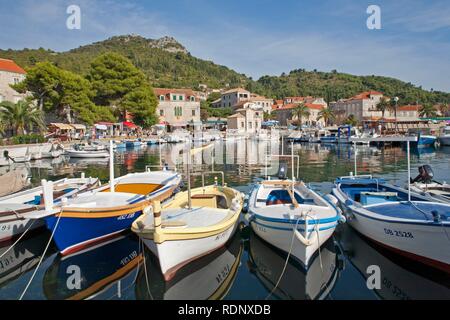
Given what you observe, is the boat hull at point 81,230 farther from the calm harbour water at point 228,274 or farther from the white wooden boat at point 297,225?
the white wooden boat at point 297,225

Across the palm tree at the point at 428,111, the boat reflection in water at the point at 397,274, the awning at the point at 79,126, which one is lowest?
the boat reflection in water at the point at 397,274

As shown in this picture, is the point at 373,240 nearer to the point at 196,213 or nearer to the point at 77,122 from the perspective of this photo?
the point at 196,213

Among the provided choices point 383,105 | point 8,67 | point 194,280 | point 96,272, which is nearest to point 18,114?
point 8,67

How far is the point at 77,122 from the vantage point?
200 feet

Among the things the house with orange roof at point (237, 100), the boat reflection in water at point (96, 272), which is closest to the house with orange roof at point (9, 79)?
the boat reflection in water at point (96, 272)

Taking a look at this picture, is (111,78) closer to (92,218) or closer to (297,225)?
(92,218)

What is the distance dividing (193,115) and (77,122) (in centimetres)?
3096

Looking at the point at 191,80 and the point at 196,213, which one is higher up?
the point at 191,80

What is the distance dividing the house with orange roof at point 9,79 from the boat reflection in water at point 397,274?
61845 millimetres

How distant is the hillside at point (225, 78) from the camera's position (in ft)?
446

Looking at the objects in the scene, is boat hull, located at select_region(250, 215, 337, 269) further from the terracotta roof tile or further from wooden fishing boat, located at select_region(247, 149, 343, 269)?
the terracotta roof tile

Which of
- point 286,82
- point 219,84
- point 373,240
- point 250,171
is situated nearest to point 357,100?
point 219,84

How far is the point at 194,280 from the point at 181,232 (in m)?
Result: 1.35

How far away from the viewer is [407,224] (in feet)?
27.2
